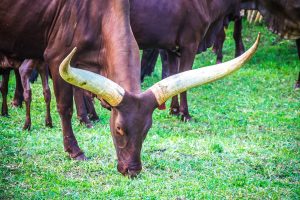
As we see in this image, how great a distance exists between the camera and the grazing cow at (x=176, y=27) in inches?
407

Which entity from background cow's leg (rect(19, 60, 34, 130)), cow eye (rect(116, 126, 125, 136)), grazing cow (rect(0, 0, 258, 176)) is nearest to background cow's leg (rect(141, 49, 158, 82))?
background cow's leg (rect(19, 60, 34, 130))

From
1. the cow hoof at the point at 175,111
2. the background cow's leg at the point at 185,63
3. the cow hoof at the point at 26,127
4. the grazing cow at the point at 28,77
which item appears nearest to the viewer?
the cow hoof at the point at 26,127

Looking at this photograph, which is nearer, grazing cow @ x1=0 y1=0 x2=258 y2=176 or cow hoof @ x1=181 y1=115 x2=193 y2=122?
grazing cow @ x1=0 y1=0 x2=258 y2=176

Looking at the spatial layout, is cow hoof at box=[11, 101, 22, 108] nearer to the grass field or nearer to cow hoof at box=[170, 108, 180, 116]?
the grass field

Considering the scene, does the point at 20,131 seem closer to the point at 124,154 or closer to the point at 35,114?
the point at 35,114

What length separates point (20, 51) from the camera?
8391mm

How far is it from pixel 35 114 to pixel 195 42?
9.11 feet

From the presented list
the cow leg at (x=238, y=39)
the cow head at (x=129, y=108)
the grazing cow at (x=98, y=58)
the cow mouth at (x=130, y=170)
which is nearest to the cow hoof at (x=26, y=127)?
the grazing cow at (x=98, y=58)

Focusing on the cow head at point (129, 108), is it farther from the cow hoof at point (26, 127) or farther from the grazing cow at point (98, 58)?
the cow hoof at point (26, 127)

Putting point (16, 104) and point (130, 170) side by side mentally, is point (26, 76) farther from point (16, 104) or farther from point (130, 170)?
Result: point (130, 170)

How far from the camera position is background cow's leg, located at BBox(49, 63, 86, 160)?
8023 mm

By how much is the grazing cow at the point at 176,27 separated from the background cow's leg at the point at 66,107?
2.46 metres

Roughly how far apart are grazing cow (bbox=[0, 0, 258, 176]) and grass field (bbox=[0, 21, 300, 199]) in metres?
0.38

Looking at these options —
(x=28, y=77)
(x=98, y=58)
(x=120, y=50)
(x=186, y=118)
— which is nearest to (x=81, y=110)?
(x=28, y=77)
